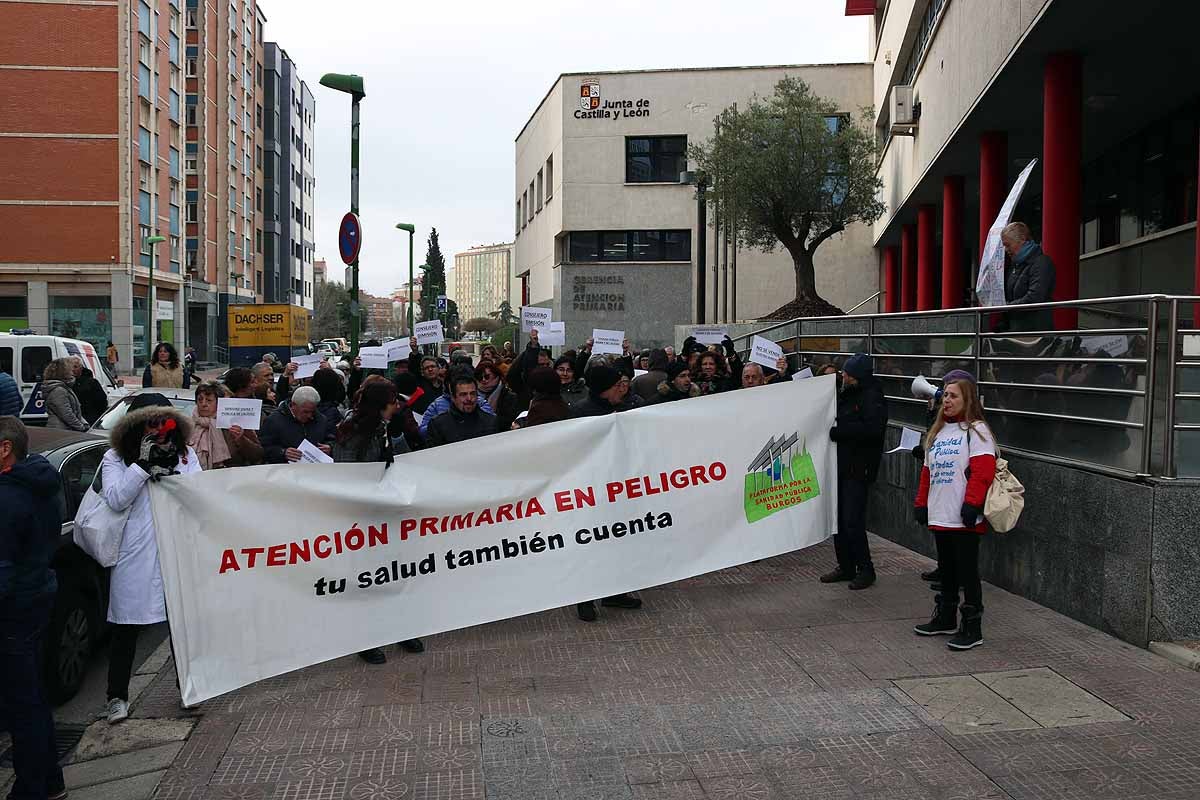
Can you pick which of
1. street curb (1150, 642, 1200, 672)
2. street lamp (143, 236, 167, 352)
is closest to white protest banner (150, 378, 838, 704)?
street curb (1150, 642, 1200, 672)

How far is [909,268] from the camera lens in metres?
30.7

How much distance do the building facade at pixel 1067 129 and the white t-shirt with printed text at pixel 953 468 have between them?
424cm

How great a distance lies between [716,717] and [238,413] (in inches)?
179

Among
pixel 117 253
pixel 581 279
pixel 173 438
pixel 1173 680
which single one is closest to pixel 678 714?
pixel 1173 680

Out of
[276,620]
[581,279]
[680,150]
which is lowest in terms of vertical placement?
[276,620]

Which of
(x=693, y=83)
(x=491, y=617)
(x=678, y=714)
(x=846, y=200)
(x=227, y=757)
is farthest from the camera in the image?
(x=693, y=83)

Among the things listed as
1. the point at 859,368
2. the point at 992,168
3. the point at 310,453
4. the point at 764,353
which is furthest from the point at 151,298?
the point at 859,368

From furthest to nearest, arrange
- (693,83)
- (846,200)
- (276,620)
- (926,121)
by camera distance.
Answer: (693,83)
(846,200)
(926,121)
(276,620)

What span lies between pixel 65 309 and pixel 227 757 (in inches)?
1834

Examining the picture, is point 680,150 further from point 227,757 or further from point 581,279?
point 227,757

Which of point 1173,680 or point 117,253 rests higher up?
point 117,253

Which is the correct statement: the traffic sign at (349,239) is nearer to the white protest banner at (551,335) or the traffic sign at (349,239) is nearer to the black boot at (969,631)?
the white protest banner at (551,335)

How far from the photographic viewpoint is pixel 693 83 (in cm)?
3984

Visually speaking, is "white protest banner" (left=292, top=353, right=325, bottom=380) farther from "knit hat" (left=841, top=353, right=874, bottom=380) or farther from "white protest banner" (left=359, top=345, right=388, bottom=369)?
"knit hat" (left=841, top=353, right=874, bottom=380)
